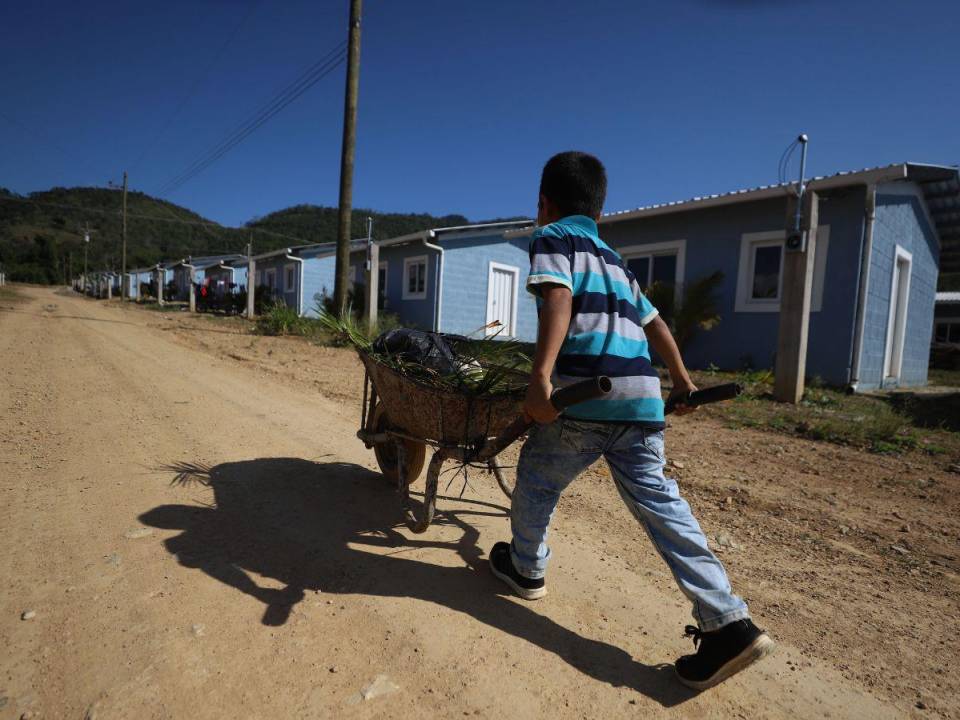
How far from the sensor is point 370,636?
6.17 feet

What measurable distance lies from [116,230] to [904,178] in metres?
112

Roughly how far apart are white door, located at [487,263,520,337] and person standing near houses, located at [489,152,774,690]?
15271 millimetres

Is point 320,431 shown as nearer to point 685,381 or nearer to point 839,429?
point 685,381

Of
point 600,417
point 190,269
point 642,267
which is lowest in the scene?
point 600,417

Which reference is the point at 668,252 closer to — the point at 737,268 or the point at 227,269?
the point at 737,268

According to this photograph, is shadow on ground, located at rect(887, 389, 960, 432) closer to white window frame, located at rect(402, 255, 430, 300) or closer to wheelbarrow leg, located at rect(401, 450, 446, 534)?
wheelbarrow leg, located at rect(401, 450, 446, 534)

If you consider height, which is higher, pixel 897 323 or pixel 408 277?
pixel 408 277

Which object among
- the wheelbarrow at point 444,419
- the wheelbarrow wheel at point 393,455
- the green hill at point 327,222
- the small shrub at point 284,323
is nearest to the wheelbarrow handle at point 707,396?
the wheelbarrow at point 444,419

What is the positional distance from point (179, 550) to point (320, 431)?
2189mm

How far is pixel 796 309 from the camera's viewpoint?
23.1 feet

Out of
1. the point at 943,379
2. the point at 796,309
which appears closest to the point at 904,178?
the point at 796,309

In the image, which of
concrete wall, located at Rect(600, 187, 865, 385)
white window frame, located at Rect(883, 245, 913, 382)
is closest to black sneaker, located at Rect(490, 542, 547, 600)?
concrete wall, located at Rect(600, 187, 865, 385)

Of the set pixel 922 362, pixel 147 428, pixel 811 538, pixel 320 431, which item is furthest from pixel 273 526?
pixel 922 362

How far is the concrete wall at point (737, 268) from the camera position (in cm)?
877
